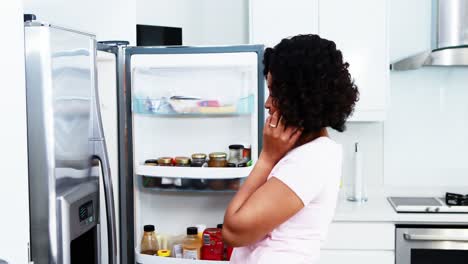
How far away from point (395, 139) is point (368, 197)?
38 centimetres

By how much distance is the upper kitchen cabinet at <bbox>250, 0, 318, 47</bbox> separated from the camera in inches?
115

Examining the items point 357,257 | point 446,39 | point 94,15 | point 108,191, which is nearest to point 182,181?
point 108,191

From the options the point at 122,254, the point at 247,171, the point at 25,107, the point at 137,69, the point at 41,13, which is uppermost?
the point at 41,13

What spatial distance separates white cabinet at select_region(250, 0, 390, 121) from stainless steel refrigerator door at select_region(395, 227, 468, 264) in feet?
2.20

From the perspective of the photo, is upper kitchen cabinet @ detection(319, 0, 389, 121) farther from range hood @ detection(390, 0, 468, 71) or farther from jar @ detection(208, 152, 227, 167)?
jar @ detection(208, 152, 227, 167)

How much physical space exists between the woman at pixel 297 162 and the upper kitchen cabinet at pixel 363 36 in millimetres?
1603

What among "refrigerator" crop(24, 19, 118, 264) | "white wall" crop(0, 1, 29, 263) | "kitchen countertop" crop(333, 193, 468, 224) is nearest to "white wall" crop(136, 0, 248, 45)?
"kitchen countertop" crop(333, 193, 468, 224)

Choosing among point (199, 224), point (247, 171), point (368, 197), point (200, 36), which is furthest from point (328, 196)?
point (200, 36)

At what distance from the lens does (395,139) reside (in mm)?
3281

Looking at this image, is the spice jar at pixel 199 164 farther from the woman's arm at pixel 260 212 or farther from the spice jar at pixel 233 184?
the woman's arm at pixel 260 212

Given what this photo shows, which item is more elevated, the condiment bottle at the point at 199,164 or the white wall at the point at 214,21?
the white wall at the point at 214,21

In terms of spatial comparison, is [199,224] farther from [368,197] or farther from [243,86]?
[368,197]

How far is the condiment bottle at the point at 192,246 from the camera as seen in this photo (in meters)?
2.48

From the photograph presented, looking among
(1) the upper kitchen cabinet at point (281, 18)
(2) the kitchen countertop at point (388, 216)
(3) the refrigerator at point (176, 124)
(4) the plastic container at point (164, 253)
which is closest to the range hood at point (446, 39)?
(1) the upper kitchen cabinet at point (281, 18)
